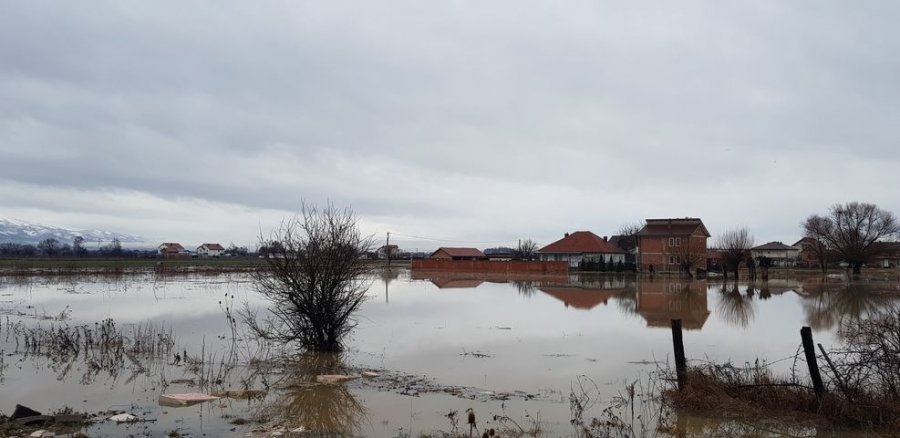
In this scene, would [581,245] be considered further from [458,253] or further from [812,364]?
[812,364]

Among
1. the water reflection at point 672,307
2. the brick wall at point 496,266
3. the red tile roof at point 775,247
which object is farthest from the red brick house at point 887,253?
the water reflection at point 672,307

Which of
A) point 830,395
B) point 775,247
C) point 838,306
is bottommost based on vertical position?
point 830,395

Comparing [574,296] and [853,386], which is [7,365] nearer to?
[853,386]

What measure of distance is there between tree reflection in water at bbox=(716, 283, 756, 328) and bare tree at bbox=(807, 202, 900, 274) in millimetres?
47706

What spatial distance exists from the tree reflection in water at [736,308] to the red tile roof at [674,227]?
33450 millimetres

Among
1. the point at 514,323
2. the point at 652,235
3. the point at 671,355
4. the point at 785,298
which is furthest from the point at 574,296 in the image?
the point at 652,235

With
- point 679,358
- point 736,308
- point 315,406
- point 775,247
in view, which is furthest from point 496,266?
point 775,247

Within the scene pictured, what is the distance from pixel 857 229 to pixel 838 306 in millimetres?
58640

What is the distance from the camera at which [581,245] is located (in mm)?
79438

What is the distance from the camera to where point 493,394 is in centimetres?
1084

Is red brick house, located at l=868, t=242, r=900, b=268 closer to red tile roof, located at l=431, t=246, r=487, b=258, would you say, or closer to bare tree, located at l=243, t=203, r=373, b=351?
red tile roof, located at l=431, t=246, r=487, b=258

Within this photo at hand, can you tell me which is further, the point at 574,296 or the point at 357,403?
the point at 574,296

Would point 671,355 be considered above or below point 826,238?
below

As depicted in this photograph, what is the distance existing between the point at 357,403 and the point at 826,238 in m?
82.8
